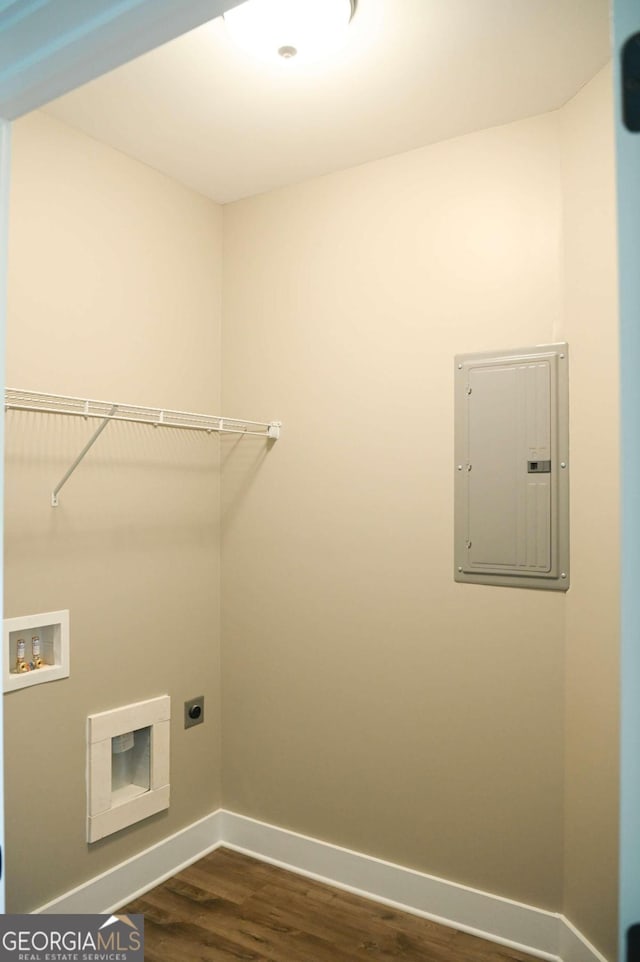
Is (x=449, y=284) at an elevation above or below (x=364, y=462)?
above

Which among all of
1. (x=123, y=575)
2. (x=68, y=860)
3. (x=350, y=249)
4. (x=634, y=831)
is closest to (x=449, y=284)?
(x=350, y=249)

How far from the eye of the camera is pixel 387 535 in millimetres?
2385

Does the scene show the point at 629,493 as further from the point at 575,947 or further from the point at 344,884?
the point at 344,884

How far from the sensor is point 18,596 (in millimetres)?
2004

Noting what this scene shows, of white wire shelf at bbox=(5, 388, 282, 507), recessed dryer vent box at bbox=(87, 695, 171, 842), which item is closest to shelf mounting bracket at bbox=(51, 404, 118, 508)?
white wire shelf at bbox=(5, 388, 282, 507)

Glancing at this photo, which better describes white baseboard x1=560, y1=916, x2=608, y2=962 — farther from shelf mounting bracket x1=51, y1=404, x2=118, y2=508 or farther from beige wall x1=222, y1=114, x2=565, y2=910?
shelf mounting bracket x1=51, y1=404, x2=118, y2=508

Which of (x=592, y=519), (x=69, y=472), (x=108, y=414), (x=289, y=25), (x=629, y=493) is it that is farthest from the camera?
(x=108, y=414)

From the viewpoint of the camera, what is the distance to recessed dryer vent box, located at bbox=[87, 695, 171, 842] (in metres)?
2.22

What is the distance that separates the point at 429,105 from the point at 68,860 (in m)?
2.65

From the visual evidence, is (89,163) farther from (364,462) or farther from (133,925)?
(133,925)

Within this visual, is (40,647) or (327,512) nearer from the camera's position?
(40,647)

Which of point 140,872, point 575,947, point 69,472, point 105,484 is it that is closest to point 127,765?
point 140,872

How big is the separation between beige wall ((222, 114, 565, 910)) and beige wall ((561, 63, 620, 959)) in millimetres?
69

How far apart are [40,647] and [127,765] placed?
652 mm
